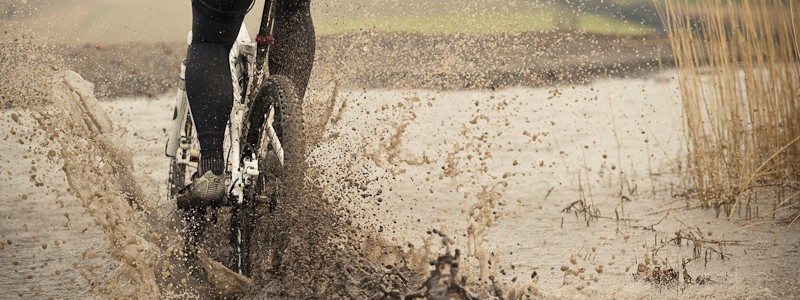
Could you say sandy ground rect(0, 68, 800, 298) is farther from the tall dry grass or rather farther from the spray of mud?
the tall dry grass

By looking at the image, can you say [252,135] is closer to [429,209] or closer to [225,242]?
[225,242]

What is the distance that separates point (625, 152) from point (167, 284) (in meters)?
3.16

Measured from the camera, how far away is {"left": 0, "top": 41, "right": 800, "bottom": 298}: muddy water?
3.60 metres

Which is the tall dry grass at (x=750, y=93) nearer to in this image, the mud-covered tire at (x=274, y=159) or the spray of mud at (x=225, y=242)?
the spray of mud at (x=225, y=242)

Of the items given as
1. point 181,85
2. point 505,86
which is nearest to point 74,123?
point 181,85

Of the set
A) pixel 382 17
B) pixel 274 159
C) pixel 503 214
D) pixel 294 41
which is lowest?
pixel 503 214

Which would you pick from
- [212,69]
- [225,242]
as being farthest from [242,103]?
[225,242]

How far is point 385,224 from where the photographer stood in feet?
14.6

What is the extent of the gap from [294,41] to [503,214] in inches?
64.1

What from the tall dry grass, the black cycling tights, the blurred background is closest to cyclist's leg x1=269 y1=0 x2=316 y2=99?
the black cycling tights

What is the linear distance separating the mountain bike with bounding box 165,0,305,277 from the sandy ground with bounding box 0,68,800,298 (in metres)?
0.15

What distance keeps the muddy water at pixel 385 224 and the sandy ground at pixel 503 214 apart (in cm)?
1

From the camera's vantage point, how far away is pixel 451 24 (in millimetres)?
Answer: 11875

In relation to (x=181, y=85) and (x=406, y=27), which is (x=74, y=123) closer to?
(x=181, y=85)
